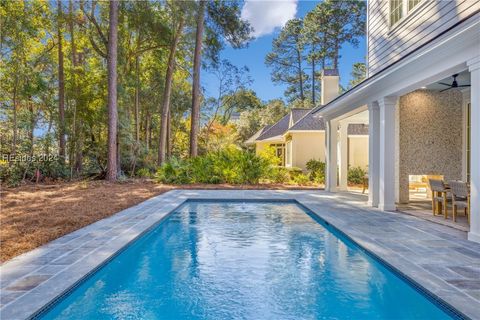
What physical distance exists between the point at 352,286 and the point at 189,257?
98.6 inches

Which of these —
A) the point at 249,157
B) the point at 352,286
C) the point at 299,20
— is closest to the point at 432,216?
the point at 352,286

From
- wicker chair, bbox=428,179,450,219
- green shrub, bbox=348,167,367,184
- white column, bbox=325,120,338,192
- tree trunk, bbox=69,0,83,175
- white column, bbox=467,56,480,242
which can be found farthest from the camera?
green shrub, bbox=348,167,367,184

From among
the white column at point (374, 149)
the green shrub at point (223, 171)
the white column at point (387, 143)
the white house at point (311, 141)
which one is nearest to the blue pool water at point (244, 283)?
the white column at point (387, 143)

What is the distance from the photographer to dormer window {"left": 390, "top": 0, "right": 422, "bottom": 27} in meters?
8.63

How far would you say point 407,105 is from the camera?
982 cm

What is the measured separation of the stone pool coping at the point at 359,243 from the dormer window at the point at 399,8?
195 inches

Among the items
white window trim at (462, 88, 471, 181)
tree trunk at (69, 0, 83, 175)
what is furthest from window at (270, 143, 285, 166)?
white window trim at (462, 88, 471, 181)

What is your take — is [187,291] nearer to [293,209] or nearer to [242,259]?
[242,259]

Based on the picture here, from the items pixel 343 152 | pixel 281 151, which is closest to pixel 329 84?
pixel 343 152

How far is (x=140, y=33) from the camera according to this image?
19.9m

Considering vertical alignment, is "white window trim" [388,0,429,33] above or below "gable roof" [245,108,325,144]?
above

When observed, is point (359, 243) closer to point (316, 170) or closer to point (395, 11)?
point (395, 11)

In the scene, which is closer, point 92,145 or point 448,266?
point 448,266

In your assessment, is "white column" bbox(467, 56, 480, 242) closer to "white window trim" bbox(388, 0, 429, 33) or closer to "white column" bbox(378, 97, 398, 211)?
"white column" bbox(378, 97, 398, 211)
